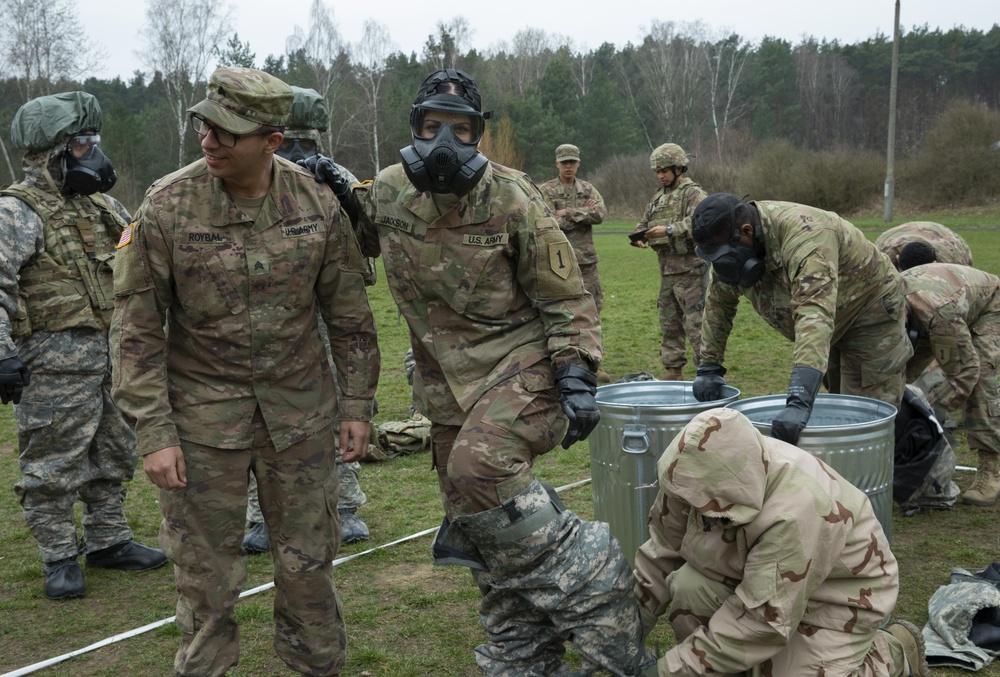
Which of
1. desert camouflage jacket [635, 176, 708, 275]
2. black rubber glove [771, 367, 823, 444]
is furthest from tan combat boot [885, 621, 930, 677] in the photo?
desert camouflage jacket [635, 176, 708, 275]

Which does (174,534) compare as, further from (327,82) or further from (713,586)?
(327,82)

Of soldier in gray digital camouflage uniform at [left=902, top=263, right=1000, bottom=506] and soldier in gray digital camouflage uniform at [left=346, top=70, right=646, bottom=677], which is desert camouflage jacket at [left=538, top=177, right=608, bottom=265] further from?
→ soldier in gray digital camouflage uniform at [left=346, top=70, right=646, bottom=677]

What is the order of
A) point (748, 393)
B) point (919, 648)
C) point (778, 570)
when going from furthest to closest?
1. point (748, 393)
2. point (919, 648)
3. point (778, 570)

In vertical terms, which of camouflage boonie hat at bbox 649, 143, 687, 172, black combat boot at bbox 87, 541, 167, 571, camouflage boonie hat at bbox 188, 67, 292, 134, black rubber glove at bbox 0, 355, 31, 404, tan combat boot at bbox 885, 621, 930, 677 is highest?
camouflage boonie hat at bbox 188, 67, 292, 134

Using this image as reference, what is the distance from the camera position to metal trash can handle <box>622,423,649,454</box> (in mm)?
4289

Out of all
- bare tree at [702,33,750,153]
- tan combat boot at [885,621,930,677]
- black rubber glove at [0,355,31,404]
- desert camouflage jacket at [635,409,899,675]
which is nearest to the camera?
desert camouflage jacket at [635,409,899,675]

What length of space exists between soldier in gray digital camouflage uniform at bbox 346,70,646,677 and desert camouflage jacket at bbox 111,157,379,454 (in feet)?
1.05

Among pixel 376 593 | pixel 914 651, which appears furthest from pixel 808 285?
pixel 376 593

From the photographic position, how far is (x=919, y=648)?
376cm

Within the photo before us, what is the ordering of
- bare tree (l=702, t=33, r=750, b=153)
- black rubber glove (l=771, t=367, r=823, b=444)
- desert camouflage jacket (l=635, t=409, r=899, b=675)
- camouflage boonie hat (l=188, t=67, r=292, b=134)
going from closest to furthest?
desert camouflage jacket (l=635, t=409, r=899, b=675) < camouflage boonie hat (l=188, t=67, r=292, b=134) < black rubber glove (l=771, t=367, r=823, b=444) < bare tree (l=702, t=33, r=750, b=153)

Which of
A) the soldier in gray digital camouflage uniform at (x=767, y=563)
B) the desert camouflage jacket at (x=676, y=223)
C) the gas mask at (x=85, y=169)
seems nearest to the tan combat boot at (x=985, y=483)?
the soldier in gray digital camouflage uniform at (x=767, y=563)

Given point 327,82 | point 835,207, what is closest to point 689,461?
point 835,207

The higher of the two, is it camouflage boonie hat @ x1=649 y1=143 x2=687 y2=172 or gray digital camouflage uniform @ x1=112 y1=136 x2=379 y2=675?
camouflage boonie hat @ x1=649 y1=143 x2=687 y2=172

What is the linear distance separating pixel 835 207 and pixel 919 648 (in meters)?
33.6
